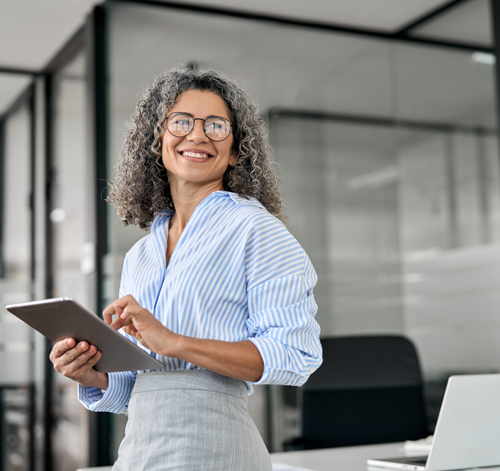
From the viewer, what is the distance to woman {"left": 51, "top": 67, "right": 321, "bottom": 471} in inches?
48.3

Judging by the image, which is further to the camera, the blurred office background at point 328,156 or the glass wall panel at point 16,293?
the glass wall panel at point 16,293

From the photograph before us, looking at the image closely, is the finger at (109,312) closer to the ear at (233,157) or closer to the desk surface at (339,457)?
the ear at (233,157)

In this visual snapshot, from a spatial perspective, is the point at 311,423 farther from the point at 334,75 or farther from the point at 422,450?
the point at 334,75

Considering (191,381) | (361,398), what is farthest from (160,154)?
(361,398)

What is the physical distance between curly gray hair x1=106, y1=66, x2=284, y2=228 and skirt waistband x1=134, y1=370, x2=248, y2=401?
0.38m

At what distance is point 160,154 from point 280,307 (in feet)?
1.56

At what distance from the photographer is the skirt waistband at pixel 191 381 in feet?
4.15

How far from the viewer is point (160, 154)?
154 cm

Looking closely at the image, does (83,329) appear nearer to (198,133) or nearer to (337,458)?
(198,133)

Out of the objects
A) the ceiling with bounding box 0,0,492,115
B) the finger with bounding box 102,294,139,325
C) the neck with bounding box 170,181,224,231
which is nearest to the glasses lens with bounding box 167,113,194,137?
the neck with bounding box 170,181,224,231

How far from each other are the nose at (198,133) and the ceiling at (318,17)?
261 cm

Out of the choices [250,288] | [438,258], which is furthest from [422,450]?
[438,258]

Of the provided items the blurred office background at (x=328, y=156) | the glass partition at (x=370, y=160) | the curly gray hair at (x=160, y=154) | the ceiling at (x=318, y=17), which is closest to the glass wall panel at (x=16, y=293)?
the blurred office background at (x=328, y=156)

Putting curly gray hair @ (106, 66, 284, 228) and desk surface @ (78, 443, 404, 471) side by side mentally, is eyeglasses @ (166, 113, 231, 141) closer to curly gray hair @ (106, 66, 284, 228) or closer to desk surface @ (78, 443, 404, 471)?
curly gray hair @ (106, 66, 284, 228)
